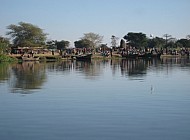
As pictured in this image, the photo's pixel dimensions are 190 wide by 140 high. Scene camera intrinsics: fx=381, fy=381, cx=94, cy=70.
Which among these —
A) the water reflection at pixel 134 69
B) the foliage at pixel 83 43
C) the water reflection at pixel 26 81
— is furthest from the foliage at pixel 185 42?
the water reflection at pixel 26 81

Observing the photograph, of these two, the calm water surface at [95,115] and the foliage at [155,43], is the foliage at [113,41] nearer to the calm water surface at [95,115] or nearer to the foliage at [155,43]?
the foliage at [155,43]

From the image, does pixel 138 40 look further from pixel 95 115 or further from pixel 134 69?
pixel 95 115

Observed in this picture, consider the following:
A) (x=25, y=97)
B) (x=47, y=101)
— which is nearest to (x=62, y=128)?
(x=47, y=101)

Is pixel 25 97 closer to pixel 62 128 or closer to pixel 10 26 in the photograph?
pixel 62 128

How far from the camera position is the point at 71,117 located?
37.6ft

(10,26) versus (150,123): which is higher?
(10,26)

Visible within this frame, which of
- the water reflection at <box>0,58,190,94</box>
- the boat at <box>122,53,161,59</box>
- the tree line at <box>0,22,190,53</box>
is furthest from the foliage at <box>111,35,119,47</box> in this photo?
the water reflection at <box>0,58,190,94</box>

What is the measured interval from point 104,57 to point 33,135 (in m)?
76.3

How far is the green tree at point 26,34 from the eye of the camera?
3796 inches

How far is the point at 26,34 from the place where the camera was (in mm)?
97312

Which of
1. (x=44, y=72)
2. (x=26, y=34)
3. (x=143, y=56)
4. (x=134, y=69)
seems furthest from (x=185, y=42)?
(x=44, y=72)

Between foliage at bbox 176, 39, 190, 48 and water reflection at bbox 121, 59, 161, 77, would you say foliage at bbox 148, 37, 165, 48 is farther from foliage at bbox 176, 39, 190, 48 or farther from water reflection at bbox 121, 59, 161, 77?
water reflection at bbox 121, 59, 161, 77

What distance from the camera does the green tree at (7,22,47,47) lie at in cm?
9643

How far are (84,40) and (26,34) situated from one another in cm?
3418
